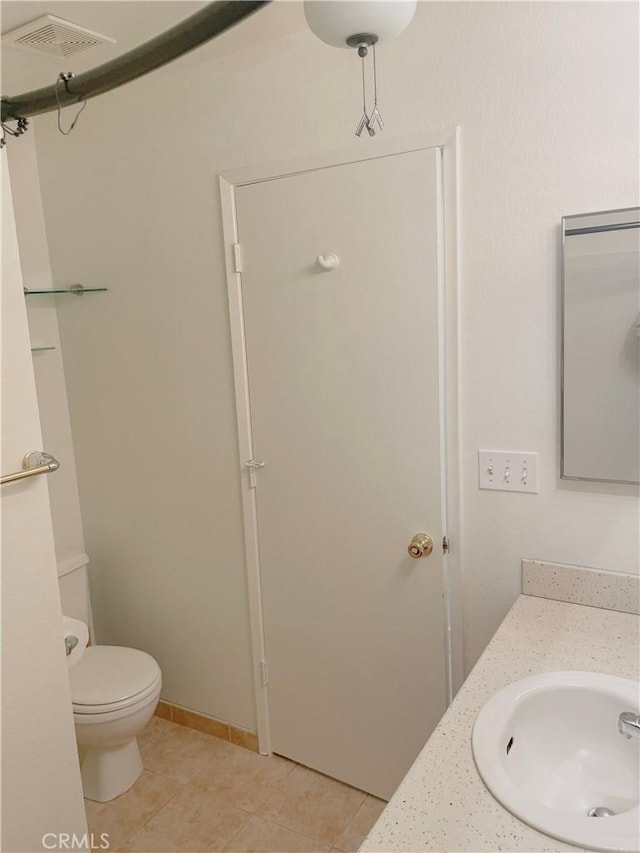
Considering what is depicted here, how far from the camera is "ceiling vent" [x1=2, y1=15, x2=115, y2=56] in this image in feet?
5.87

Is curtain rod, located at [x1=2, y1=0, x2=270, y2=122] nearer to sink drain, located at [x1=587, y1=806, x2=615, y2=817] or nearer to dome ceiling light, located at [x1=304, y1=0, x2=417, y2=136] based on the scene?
dome ceiling light, located at [x1=304, y1=0, x2=417, y2=136]

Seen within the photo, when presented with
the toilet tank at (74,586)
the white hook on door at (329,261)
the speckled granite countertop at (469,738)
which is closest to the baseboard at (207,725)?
the toilet tank at (74,586)

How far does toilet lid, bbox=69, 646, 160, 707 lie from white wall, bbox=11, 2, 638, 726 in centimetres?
24

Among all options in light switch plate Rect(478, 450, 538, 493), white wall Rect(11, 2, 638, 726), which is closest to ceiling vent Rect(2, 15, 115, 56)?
white wall Rect(11, 2, 638, 726)

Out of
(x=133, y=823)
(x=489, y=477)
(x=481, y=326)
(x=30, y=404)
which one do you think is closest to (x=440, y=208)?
(x=481, y=326)

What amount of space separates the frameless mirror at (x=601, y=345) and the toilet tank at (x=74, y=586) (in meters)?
1.93

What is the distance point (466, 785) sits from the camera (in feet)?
3.64

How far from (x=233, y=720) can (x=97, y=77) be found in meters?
2.18

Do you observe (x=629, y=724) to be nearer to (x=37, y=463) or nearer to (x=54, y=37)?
(x=37, y=463)

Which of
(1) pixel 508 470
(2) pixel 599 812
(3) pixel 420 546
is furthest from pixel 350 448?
(2) pixel 599 812

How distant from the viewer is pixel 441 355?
1834 mm

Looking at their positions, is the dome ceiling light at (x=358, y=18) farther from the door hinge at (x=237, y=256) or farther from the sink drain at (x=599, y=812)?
the sink drain at (x=599, y=812)

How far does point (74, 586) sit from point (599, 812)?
6.82 feet

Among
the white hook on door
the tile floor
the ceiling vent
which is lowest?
the tile floor
